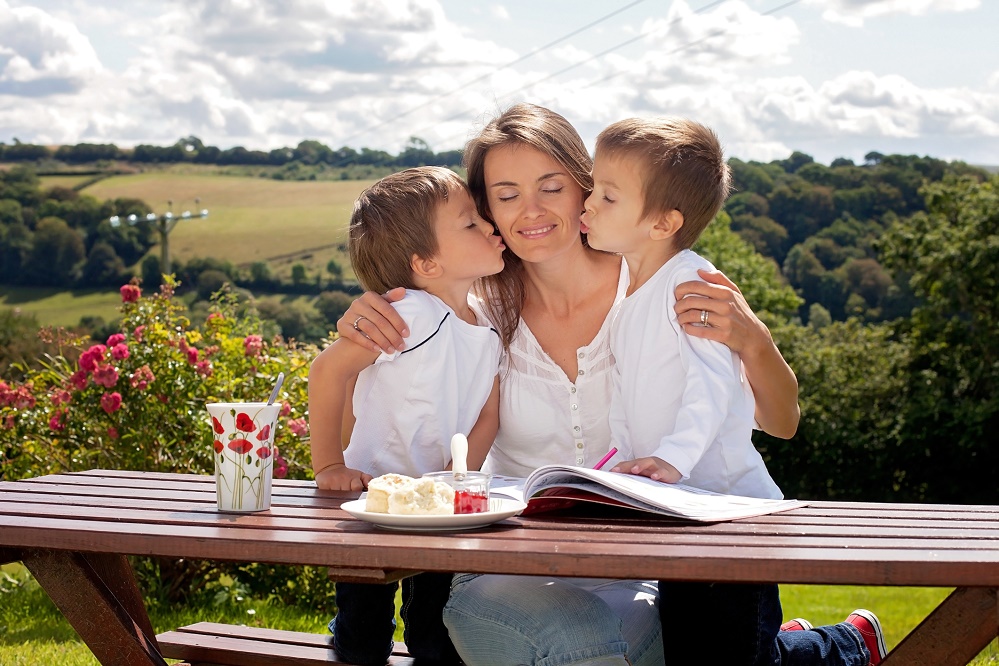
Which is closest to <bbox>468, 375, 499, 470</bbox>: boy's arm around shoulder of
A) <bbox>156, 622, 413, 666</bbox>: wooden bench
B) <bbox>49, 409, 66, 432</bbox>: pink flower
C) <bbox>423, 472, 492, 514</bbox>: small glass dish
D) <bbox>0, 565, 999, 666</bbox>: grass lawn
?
<bbox>156, 622, 413, 666</bbox>: wooden bench

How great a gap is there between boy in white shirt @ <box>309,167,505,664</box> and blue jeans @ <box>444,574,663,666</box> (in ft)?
0.82

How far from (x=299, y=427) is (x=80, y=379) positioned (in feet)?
3.39

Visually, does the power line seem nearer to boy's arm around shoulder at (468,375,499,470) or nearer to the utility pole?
the utility pole

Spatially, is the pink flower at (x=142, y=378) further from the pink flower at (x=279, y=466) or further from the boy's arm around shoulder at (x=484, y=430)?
the boy's arm around shoulder at (x=484, y=430)

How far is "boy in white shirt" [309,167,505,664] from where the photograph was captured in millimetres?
2385

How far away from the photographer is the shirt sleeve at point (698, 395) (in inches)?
85.8

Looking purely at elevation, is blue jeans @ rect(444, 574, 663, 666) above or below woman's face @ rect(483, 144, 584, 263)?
below

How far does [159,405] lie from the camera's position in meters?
4.81

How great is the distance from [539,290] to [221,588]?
2.40m

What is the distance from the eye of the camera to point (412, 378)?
2.54 metres

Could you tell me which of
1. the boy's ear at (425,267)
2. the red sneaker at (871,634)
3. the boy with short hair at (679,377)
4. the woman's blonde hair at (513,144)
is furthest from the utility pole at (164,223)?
the red sneaker at (871,634)

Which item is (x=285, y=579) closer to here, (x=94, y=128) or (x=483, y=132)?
(x=483, y=132)

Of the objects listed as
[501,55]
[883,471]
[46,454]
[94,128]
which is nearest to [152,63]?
[94,128]

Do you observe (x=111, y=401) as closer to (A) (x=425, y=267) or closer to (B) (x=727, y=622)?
(A) (x=425, y=267)
